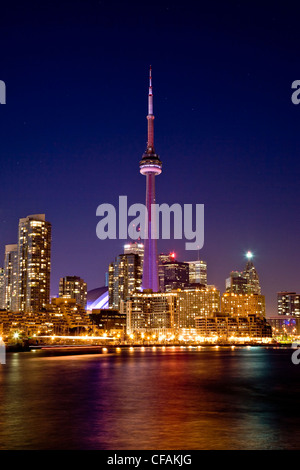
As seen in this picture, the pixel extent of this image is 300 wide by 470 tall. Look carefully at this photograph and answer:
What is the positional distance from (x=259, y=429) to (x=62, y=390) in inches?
1474

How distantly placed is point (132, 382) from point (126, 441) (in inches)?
1953

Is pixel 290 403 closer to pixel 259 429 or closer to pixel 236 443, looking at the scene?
pixel 259 429

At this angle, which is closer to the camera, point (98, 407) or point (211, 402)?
point (98, 407)

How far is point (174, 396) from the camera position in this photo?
7044 centimetres

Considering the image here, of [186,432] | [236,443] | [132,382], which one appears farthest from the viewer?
[132,382]

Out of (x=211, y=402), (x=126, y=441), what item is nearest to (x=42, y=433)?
(x=126, y=441)

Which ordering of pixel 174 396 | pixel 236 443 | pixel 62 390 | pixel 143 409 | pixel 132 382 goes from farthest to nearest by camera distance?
pixel 132 382 → pixel 62 390 → pixel 174 396 → pixel 143 409 → pixel 236 443

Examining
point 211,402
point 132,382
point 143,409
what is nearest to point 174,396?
point 211,402

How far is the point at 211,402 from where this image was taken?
64688 millimetres
